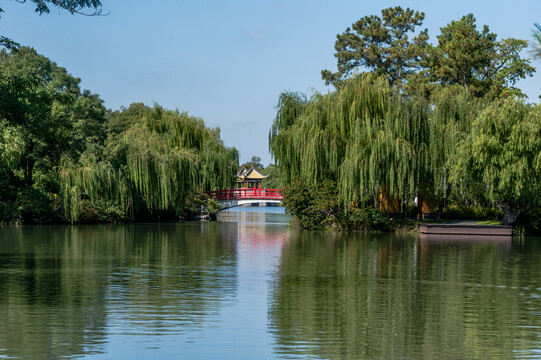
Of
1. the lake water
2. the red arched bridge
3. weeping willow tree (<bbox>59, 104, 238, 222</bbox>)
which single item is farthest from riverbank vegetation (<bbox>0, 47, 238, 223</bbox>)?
the lake water

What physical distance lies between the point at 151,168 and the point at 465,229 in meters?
19.1

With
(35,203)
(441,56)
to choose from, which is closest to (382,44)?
(441,56)

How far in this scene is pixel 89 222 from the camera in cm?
4388

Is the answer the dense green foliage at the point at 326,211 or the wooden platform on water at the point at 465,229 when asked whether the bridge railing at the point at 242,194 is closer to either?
the dense green foliage at the point at 326,211

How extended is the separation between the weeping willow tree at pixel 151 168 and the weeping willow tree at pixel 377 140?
9270 mm

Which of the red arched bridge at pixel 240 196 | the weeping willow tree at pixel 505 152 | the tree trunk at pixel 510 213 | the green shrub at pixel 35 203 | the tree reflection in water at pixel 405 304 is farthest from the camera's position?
the red arched bridge at pixel 240 196

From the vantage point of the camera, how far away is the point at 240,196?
57.5 m

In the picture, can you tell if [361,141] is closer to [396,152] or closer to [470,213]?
[396,152]

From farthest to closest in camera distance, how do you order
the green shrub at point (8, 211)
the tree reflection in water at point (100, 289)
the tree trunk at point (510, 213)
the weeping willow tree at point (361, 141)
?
the green shrub at point (8, 211) < the tree trunk at point (510, 213) < the weeping willow tree at point (361, 141) < the tree reflection in water at point (100, 289)

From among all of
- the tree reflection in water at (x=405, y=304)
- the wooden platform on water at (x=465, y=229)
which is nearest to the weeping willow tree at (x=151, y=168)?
the wooden platform on water at (x=465, y=229)

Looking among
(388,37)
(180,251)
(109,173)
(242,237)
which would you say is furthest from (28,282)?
(388,37)

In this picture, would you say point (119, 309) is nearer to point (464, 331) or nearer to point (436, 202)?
point (464, 331)

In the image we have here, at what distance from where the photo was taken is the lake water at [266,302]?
10.4 meters

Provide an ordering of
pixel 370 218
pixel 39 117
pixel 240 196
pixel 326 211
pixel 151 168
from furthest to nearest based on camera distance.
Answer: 1. pixel 240 196
2. pixel 151 168
3. pixel 326 211
4. pixel 370 218
5. pixel 39 117
